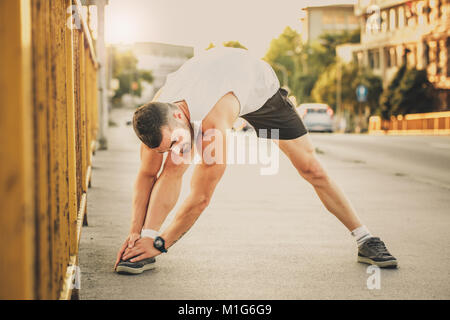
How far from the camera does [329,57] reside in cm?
8775

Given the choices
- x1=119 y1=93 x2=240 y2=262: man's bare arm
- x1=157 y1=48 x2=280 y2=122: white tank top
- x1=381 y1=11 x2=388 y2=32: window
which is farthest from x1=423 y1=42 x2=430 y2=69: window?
x1=119 y1=93 x2=240 y2=262: man's bare arm

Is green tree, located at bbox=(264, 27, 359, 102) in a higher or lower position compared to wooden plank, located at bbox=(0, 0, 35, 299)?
higher

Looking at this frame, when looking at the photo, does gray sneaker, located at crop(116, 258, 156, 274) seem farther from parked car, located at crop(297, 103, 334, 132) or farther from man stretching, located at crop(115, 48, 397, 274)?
parked car, located at crop(297, 103, 334, 132)

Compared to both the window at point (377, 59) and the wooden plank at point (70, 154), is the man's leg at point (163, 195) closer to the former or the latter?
the wooden plank at point (70, 154)

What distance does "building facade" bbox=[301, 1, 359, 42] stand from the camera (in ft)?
352

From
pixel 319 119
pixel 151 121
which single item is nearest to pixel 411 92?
pixel 319 119

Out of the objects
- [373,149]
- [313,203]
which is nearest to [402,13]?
[373,149]

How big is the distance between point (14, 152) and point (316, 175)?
3022 millimetres

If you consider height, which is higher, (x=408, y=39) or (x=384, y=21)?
(x=384, y=21)

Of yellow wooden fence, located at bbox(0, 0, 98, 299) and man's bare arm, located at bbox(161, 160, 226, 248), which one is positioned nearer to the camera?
yellow wooden fence, located at bbox(0, 0, 98, 299)

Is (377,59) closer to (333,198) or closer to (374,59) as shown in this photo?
(374,59)

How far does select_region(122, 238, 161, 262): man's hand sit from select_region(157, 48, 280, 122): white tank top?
81 centimetres

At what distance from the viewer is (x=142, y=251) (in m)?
4.19

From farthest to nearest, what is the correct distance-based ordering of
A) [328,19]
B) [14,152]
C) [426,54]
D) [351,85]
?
[328,19], [351,85], [426,54], [14,152]
